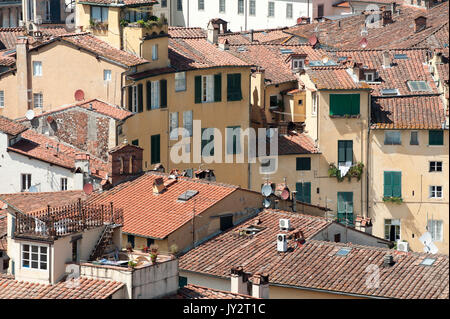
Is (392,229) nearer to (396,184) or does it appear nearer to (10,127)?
(396,184)

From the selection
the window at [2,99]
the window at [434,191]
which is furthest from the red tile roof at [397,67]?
the window at [2,99]

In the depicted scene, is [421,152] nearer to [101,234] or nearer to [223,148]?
[223,148]

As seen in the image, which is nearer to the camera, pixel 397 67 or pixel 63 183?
pixel 63 183

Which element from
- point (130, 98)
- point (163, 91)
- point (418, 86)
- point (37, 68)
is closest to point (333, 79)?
point (418, 86)

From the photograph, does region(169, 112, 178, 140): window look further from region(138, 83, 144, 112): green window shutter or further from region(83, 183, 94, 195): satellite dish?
region(83, 183, 94, 195): satellite dish

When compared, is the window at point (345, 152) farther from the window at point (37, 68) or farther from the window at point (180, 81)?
the window at point (37, 68)

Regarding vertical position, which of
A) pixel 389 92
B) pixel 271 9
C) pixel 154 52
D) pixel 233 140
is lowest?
pixel 233 140
